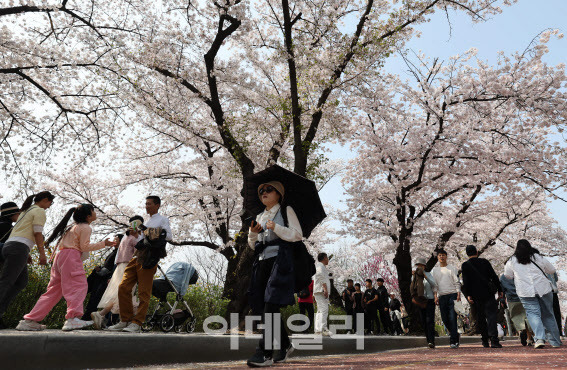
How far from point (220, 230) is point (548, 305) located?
12845 millimetres

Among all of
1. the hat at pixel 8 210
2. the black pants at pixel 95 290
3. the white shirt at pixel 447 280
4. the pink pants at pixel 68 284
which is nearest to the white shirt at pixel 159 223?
the pink pants at pixel 68 284

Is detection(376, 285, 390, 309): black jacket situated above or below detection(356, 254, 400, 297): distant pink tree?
below

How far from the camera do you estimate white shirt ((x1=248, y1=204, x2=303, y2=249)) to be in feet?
14.1

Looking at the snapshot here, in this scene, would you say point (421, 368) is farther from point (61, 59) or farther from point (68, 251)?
point (61, 59)

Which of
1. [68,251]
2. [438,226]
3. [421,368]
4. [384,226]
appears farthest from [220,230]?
[421,368]

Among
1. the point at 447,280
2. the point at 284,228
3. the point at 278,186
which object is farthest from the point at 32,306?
the point at 447,280

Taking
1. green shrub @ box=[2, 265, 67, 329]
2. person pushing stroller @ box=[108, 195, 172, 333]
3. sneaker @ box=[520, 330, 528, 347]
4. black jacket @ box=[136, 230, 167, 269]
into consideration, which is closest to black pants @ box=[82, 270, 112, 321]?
green shrub @ box=[2, 265, 67, 329]

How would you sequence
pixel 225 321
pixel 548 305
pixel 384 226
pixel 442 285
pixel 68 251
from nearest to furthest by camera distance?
pixel 68 251, pixel 548 305, pixel 442 285, pixel 225 321, pixel 384 226

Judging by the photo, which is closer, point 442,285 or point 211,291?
point 442,285

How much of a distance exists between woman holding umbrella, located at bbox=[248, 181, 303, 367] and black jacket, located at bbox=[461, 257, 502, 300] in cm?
473

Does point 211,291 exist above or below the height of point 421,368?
above

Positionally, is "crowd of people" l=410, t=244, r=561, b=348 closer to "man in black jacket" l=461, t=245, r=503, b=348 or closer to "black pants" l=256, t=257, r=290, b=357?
"man in black jacket" l=461, t=245, r=503, b=348

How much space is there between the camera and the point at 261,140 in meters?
15.0

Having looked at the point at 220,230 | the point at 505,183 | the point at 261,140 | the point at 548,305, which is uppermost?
the point at 261,140
